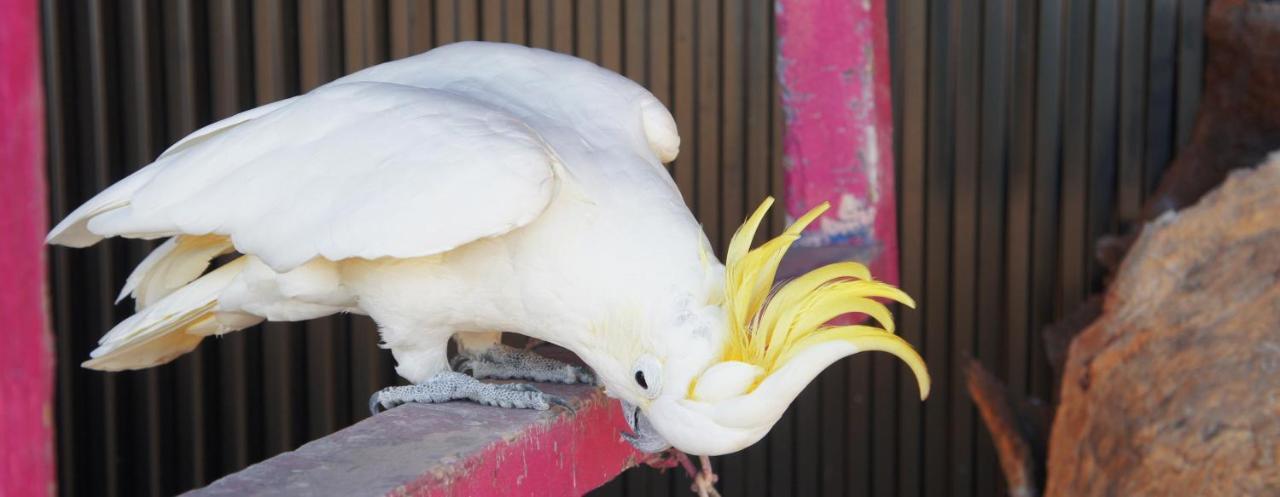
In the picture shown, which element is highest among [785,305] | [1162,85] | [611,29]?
[611,29]

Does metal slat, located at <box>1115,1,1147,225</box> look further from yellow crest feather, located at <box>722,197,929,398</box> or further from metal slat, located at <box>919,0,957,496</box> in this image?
yellow crest feather, located at <box>722,197,929,398</box>

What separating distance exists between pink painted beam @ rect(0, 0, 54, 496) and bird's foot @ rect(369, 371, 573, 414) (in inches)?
38.9

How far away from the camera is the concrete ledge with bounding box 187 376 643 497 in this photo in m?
1.13

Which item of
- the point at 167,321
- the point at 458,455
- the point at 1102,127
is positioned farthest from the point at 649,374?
the point at 1102,127

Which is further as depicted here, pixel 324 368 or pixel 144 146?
pixel 324 368

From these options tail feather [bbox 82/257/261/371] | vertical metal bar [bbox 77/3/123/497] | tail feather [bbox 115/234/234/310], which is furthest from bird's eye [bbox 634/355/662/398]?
vertical metal bar [bbox 77/3/123/497]

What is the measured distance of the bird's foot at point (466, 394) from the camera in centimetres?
154

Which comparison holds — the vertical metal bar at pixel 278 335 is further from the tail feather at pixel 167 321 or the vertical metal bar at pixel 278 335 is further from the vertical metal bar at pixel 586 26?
the tail feather at pixel 167 321

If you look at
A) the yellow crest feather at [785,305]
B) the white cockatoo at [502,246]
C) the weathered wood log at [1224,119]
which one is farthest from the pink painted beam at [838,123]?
the weathered wood log at [1224,119]

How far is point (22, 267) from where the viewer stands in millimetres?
542

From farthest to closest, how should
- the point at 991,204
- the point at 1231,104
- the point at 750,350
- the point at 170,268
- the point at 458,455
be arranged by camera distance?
1. the point at 991,204
2. the point at 1231,104
3. the point at 170,268
4. the point at 750,350
5. the point at 458,455

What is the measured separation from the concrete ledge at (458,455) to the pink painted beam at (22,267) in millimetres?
522

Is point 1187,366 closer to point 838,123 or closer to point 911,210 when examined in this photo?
point 838,123

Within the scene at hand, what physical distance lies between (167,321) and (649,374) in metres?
0.75
